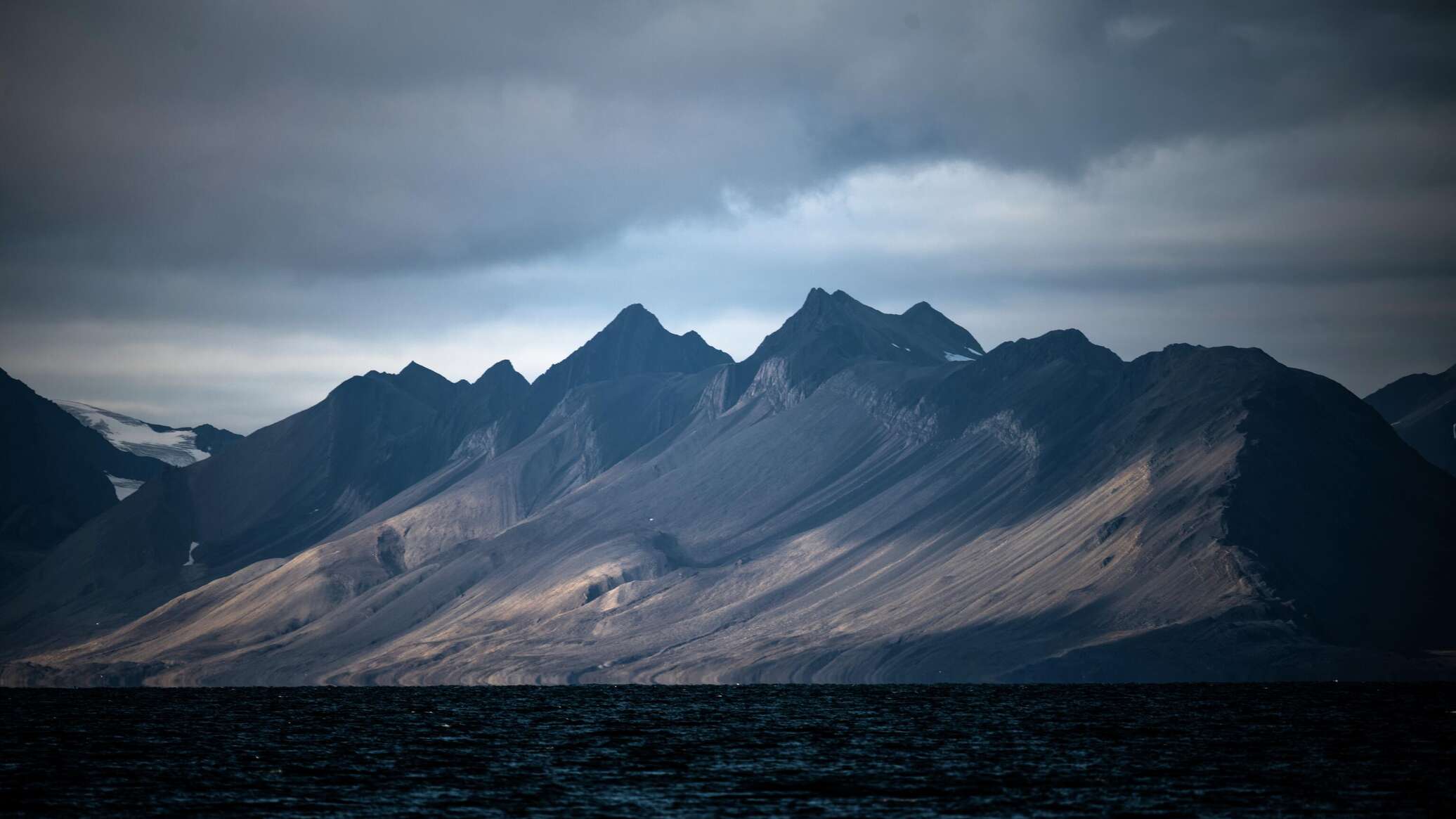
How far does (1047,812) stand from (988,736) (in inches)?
2600

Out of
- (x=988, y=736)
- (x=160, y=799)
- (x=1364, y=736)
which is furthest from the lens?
(x=988, y=736)

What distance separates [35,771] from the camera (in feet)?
390

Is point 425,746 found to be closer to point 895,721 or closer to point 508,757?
point 508,757

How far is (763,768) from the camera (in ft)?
392

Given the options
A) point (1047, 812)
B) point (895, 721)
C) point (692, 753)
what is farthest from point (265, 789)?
point (895, 721)

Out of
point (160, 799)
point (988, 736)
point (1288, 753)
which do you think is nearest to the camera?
point (160, 799)

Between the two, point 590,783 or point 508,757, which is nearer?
point 590,783

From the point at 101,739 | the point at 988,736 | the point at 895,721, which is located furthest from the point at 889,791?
the point at 101,739

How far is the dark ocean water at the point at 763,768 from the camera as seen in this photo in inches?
3703

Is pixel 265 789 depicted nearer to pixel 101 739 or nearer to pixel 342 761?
pixel 342 761

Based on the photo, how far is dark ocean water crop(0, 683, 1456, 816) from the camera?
94.1 metres

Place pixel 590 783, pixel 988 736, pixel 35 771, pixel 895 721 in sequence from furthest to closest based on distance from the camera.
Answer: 1. pixel 895 721
2. pixel 988 736
3. pixel 35 771
4. pixel 590 783

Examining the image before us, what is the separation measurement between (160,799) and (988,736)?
84672 mm

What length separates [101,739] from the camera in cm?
16075
